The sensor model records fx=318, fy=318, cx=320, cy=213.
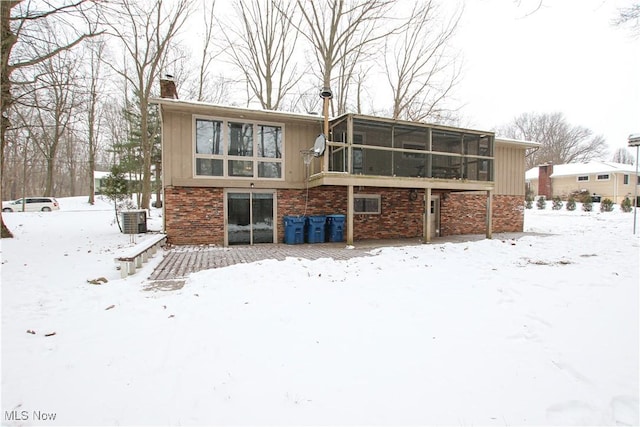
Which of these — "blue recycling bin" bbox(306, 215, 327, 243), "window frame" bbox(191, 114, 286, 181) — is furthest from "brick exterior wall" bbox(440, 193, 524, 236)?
"window frame" bbox(191, 114, 286, 181)

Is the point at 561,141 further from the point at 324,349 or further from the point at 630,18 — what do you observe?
the point at 324,349

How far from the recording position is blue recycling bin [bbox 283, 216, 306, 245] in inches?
406

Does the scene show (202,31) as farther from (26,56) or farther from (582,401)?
(582,401)

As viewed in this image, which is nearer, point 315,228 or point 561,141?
point 315,228

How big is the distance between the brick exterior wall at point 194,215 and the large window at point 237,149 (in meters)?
0.67

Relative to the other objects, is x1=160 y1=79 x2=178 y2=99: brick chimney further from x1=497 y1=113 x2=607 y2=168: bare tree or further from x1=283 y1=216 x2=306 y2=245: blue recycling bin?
x1=497 y1=113 x2=607 y2=168: bare tree

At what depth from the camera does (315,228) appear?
1055cm

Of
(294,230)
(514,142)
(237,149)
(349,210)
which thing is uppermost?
(514,142)

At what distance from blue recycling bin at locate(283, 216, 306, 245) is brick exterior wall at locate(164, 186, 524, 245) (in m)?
0.36

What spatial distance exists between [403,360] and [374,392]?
56 centimetres

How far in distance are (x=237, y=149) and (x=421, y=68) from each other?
565 inches

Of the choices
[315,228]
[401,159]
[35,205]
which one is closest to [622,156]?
[401,159]

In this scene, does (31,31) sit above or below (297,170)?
above

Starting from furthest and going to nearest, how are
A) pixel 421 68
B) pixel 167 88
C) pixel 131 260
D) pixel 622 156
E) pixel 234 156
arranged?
pixel 622 156, pixel 421 68, pixel 167 88, pixel 234 156, pixel 131 260
